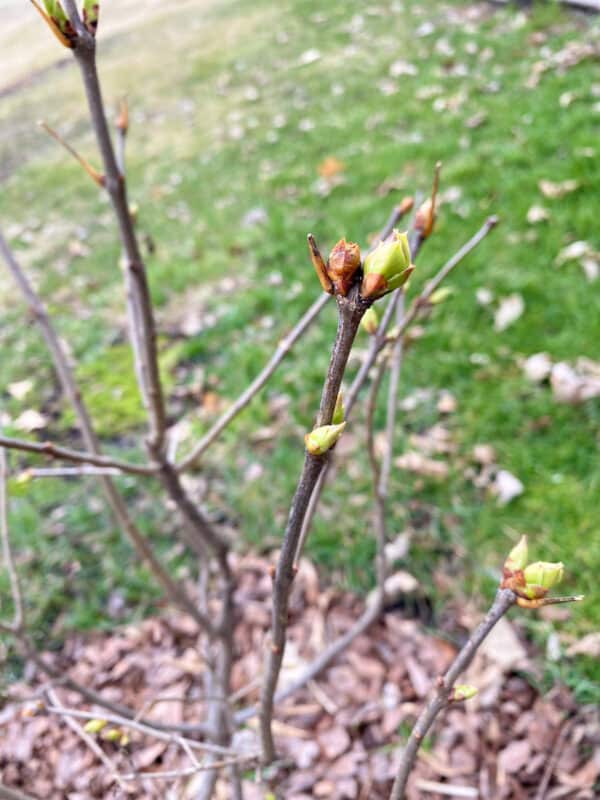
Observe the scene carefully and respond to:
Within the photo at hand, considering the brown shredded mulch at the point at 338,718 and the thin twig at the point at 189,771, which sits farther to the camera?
the brown shredded mulch at the point at 338,718

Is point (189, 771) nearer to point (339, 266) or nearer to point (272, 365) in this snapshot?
point (272, 365)

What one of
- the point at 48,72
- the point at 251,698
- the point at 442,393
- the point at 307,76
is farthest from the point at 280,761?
the point at 48,72

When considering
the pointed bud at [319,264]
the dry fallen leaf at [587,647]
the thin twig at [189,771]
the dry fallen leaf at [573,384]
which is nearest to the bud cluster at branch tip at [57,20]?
the pointed bud at [319,264]

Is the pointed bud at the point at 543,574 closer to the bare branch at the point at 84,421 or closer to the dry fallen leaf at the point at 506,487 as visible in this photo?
the bare branch at the point at 84,421

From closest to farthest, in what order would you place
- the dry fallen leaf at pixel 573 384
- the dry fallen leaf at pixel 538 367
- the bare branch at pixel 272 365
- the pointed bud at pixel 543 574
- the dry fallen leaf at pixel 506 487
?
1. the pointed bud at pixel 543 574
2. the bare branch at pixel 272 365
3. the dry fallen leaf at pixel 506 487
4. the dry fallen leaf at pixel 573 384
5. the dry fallen leaf at pixel 538 367

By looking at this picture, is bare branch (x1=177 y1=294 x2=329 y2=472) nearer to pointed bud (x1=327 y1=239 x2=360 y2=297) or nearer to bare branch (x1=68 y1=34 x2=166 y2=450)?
bare branch (x1=68 y1=34 x2=166 y2=450)

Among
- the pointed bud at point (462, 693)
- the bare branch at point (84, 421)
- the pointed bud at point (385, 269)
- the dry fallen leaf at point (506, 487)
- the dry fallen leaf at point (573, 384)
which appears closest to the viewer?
the pointed bud at point (385, 269)

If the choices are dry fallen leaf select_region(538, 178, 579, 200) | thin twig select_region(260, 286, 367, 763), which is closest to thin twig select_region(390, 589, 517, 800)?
thin twig select_region(260, 286, 367, 763)
